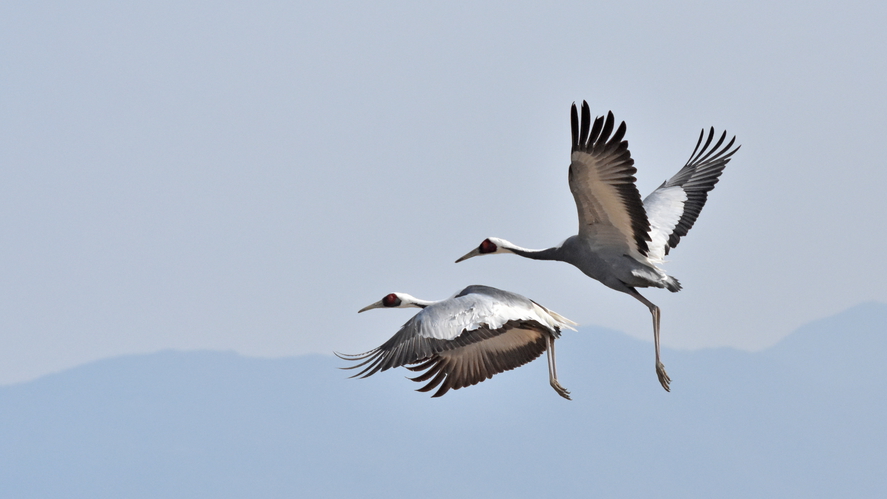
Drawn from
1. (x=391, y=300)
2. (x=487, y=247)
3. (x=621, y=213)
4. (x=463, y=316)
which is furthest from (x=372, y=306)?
(x=621, y=213)

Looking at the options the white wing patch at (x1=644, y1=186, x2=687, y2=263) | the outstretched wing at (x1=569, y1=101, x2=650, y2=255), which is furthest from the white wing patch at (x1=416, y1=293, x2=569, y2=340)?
the white wing patch at (x1=644, y1=186, x2=687, y2=263)

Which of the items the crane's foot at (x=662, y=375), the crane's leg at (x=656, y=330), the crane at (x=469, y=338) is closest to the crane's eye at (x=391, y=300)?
the crane at (x=469, y=338)

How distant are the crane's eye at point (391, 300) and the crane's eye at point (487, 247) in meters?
1.35

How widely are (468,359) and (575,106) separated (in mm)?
3807

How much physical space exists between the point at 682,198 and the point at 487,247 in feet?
10.2

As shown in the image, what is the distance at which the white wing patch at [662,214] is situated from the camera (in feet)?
53.9

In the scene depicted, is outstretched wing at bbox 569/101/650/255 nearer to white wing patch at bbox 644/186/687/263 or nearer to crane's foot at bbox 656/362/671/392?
white wing patch at bbox 644/186/687/263

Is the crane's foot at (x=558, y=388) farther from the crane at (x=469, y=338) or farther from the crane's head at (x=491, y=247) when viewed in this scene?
the crane's head at (x=491, y=247)

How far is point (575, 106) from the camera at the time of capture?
1383 centimetres

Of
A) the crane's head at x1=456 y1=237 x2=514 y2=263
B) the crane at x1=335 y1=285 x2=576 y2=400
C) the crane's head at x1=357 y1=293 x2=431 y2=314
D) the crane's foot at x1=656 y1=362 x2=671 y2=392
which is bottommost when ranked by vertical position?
the crane's foot at x1=656 y1=362 x2=671 y2=392

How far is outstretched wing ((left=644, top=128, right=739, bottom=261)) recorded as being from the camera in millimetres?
16906

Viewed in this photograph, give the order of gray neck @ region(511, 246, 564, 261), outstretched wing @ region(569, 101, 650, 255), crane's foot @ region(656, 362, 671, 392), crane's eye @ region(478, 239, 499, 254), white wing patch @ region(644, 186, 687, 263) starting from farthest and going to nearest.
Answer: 1. crane's eye @ region(478, 239, 499, 254)
2. white wing patch @ region(644, 186, 687, 263)
3. gray neck @ region(511, 246, 564, 261)
4. crane's foot @ region(656, 362, 671, 392)
5. outstretched wing @ region(569, 101, 650, 255)

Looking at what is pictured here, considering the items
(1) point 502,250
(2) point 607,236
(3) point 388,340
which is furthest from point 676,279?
(3) point 388,340

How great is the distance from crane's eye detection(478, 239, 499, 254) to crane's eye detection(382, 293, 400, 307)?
1.35m
